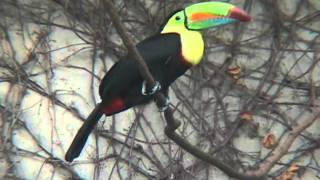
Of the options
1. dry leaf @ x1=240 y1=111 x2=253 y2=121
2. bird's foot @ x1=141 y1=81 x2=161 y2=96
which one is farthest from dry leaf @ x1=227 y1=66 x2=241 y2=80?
bird's foot @ x1=141 y1=81 x2=161 y2=96

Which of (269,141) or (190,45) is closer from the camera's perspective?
(190,45)

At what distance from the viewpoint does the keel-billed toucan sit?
7.44 feet

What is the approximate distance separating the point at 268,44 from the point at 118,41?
2.56ft

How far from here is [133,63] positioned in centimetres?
225

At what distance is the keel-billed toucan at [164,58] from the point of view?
2.27m

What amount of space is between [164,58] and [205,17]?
0.19m

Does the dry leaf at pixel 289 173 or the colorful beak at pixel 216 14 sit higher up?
the colorful beak at pixel 216 14

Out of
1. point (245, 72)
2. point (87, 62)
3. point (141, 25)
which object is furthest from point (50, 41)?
point (245, 72)

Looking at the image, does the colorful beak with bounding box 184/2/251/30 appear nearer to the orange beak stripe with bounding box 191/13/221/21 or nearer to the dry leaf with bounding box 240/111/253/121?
the orange beak stripe with bounding box 191/13/221/21

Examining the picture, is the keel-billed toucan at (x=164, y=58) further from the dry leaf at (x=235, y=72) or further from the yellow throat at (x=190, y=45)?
the dry leaf at (x=235, y=72)

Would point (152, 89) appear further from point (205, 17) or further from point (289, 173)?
point (289, 173)

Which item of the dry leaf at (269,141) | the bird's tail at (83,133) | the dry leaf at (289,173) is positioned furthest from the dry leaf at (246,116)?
the bird's tail at (83,133)

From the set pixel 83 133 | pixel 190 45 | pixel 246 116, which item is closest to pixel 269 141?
pixel 246 116

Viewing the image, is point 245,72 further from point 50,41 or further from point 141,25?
point 50,41
